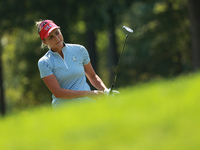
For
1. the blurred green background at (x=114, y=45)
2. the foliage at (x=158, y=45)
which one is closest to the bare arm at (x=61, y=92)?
the blurred green background at (x=114, y=45)

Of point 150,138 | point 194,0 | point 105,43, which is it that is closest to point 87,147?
point 150,138

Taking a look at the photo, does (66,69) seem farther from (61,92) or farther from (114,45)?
(114,45)

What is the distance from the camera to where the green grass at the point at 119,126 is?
1.91 meters

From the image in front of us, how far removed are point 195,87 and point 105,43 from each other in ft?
157

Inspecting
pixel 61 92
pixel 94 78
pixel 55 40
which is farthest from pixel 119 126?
pixel 94 78

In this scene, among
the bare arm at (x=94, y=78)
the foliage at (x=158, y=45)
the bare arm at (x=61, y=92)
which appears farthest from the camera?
the foliage at (x=158, y=45)

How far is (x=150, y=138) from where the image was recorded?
1898mm

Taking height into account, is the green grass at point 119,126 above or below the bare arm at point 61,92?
above

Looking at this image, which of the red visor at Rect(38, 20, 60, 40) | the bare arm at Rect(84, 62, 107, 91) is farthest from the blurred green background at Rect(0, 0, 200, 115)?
the red visor at Rect(38, 20, 60, 40)

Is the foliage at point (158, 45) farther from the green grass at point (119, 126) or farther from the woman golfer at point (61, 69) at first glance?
the green grass at point (119, 126)

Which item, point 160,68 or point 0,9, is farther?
point 160,68

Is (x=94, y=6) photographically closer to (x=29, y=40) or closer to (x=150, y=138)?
(x=29, y=40)

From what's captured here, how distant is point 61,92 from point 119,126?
277 centimetres

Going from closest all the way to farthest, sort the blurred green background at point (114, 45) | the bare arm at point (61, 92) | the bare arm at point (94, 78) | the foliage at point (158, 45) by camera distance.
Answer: the bare arm at point (61, 92), the bare arm at point (94, 78), the blurred green background at point (114, 45), the foliage at point (158, 45)
